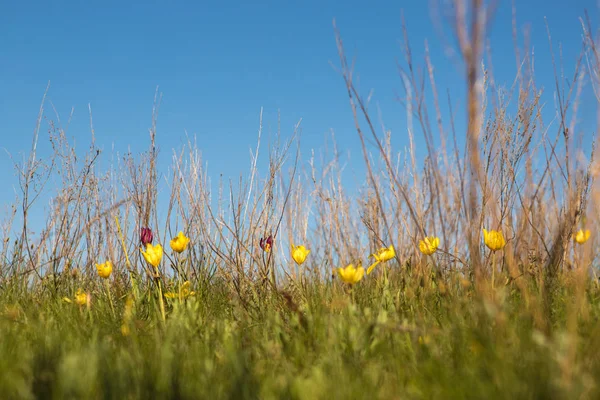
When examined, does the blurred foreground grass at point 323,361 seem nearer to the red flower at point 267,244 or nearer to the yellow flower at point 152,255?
the yellow flower at point 152,255

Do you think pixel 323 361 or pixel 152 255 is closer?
pixel 323 361

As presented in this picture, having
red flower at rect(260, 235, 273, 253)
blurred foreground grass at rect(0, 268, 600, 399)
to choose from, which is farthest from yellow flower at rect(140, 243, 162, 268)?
red flower at rect(260, 235, 273, 253)

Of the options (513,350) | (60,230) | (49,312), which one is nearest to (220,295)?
(49,312)

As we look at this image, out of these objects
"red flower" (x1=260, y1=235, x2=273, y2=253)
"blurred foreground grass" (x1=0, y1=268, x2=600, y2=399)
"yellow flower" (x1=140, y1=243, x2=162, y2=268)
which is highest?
"red flower" (x1=260, y1=235, x2=273, y2=253)

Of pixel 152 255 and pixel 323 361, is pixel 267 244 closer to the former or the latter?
pixel 152 255

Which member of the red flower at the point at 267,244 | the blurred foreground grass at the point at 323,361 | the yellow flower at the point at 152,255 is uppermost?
the red flower at the point at 267,244

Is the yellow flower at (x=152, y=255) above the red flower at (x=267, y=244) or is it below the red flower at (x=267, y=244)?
below

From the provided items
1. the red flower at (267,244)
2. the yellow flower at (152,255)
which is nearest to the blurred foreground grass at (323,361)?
the yellow flower at (152,255)

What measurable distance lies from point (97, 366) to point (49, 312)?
1.25m

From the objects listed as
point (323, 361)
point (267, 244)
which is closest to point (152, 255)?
point (267, 244)

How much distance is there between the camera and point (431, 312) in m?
1.97

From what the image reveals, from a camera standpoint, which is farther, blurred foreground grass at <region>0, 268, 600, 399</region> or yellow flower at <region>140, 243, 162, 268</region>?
yellow flower at <region>140, 243, 162, 268</region>

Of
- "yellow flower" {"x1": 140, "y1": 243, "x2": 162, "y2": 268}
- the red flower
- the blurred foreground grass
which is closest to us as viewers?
the blurred foreground grass

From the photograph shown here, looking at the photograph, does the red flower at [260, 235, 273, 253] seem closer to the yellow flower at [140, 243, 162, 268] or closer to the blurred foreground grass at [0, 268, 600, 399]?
the yellow flower at [140, 243, 162, 268]
